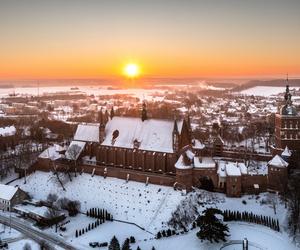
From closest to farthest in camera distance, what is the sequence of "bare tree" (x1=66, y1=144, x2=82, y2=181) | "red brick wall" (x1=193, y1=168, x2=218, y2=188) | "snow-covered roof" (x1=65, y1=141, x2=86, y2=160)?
"red brick wall" (x1=193, y1=168, x2=218, y2=188), "bare tree" (x1=66, y1=144, x2=82, y2=181), "snow-covered roof" (x1=65, y1=141, x2=86, y2=160)

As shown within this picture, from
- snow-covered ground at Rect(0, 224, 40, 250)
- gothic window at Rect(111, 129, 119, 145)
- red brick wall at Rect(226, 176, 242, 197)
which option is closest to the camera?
snow-covered ground at Rect(0, 224, 40, 250)

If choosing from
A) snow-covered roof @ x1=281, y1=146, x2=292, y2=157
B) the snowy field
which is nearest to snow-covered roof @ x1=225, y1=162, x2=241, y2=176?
the snowy field

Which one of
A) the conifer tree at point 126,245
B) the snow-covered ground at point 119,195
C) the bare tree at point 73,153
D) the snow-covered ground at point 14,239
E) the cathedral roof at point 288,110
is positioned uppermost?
the cathedral roof at point 288,110

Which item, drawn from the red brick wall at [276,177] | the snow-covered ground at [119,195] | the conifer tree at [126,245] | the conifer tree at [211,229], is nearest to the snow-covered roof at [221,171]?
the red brick wall at [276,177]

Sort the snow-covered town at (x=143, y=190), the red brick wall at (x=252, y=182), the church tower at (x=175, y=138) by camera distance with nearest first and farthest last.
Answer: the snow-covered town at (x=143, y=190), the red brick wall at (x=252, y=182), the church tower at (x=175, y=138)

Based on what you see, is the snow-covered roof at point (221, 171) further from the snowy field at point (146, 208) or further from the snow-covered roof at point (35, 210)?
the snow-covered roof at point (35, 210)

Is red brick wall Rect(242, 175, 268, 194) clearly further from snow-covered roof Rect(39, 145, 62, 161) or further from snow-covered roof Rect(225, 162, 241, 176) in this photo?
snow-covered roof Rect(39, 145, 62, 161)

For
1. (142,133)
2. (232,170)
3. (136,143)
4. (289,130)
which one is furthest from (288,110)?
(136,143)
